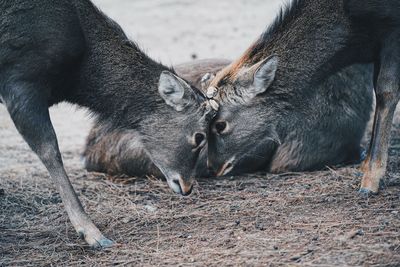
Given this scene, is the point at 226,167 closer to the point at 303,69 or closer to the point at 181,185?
the point at 181,185

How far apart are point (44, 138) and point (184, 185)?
1.45 meters

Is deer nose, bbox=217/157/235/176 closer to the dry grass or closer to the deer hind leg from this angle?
the dry grass

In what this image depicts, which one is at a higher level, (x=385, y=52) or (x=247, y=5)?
(x=385, y=52)

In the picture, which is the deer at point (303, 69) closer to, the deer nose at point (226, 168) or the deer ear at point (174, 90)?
the deer nose at point (226, 168)

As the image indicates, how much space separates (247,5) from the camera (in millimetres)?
15477

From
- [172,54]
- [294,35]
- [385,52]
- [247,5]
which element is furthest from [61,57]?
[247,5]

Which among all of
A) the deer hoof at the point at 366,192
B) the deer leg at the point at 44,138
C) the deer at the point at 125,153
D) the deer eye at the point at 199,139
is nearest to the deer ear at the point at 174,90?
the deer eye at the point at 199,139

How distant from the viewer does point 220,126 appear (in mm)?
7246

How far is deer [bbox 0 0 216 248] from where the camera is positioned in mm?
6051

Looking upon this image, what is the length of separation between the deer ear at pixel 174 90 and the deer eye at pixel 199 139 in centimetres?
30

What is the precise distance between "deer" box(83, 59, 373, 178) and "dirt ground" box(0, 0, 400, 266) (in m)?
0.15

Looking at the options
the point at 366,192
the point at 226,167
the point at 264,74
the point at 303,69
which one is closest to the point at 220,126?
the point at 226,167

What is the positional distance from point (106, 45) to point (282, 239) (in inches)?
97.7

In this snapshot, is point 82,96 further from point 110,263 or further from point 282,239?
point 282,239
